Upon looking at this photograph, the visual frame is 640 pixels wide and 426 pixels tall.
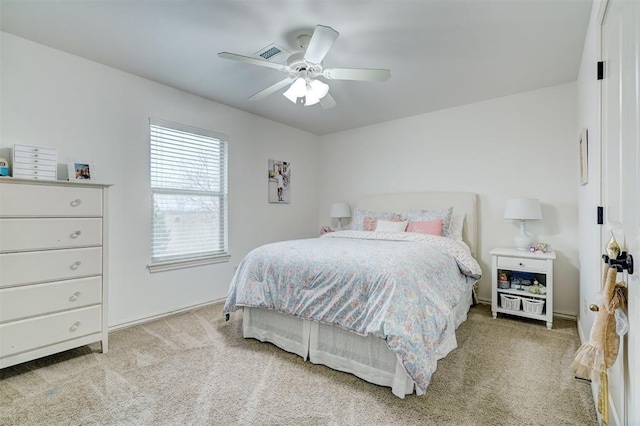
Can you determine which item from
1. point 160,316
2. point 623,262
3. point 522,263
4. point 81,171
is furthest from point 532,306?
point 81,171

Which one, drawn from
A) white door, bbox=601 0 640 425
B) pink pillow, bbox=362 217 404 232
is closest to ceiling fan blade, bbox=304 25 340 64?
white door, bbox=601 0 640 425

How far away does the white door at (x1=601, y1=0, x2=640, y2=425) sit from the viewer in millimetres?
968

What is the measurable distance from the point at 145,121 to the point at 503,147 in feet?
13.0

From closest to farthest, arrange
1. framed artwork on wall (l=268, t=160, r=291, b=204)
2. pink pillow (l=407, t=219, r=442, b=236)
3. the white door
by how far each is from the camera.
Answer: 1. the white door
2. pink pillow (l=407, t=219, r=442, b=236)
3. framed artwork on wall (l=268, t=160, r=291, b=204)

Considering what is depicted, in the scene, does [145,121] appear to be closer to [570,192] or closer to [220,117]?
[220,117]

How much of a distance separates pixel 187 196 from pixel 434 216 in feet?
9.49

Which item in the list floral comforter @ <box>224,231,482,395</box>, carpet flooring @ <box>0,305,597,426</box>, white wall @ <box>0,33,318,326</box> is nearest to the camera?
carpet flooring @ <box>0,305,597,426</box>

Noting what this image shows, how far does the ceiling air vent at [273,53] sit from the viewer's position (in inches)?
97.6

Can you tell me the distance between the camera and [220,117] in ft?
12.4

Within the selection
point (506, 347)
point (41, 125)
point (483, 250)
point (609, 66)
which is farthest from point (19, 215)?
point (483, 250)

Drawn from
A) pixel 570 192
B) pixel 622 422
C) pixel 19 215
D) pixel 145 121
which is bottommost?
pixel 622 422

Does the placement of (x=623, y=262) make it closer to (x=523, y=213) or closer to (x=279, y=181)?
(x=523, y=213)

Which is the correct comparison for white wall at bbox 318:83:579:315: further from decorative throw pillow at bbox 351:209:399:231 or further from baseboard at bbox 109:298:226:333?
baseboard at bbox 109:298:226:333

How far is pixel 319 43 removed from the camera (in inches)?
75.0
